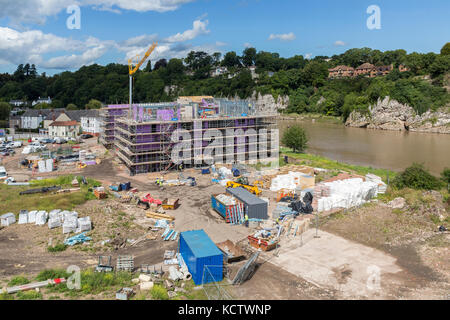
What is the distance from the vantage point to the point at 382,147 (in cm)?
5481

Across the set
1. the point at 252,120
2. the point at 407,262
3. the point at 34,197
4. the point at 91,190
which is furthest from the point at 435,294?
the point at 252,120

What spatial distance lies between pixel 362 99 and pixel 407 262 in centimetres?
7253

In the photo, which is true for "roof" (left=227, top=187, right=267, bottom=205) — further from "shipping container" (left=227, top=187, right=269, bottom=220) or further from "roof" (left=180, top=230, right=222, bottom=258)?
"roof" (left=180, top=230, right=222, bottom=258)

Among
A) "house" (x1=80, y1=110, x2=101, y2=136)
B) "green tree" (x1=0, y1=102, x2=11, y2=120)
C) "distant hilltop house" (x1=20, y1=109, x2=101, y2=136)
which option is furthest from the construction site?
"green tree" (x1=0, y1=102, x2=11, y2=120)

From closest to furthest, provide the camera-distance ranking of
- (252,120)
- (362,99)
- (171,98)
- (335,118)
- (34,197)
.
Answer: (34,197) < (252,120) < (362,99) < (335,118) < (171,98)

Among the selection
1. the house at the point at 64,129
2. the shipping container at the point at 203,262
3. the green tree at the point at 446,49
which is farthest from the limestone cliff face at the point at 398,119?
the shipping container at the point at 203,262

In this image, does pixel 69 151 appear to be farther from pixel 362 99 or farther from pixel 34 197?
pixel 362 99

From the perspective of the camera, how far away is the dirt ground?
1506 centimetres

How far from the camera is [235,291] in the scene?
14.6 meters

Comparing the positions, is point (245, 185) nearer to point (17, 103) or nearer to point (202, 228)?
point (202, 228)

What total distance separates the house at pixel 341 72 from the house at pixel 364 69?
176 centimetres

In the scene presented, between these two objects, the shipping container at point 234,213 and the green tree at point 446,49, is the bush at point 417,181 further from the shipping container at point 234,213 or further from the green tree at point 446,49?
the green tree at point 446,49

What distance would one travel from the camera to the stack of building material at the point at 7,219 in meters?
21.4

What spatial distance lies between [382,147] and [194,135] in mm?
32735
